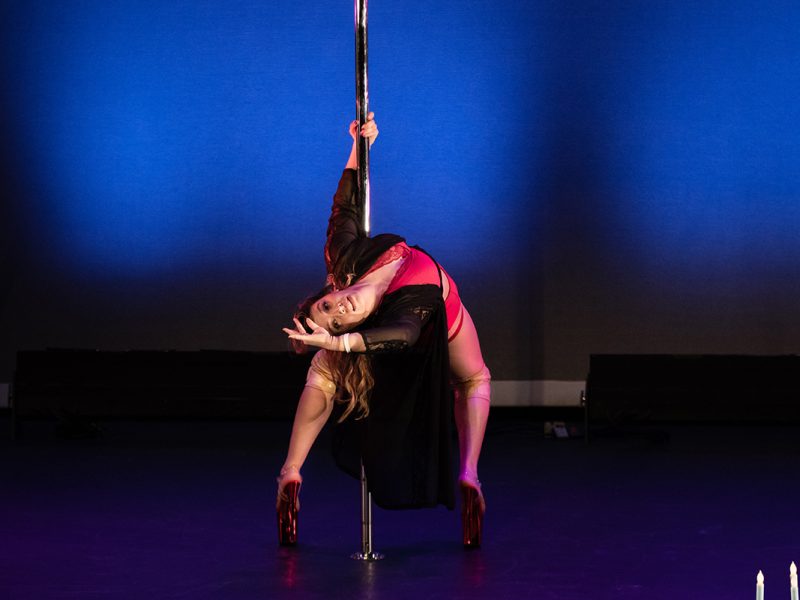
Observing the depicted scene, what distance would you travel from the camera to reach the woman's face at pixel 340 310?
3.13 meters

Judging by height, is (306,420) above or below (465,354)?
below

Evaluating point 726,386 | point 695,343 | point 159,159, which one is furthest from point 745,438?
point 159,159

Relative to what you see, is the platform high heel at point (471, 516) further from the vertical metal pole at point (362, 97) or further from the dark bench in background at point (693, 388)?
the dark bench in background at point (693, 388)

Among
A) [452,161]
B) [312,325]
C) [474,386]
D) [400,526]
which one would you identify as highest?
[452,161]

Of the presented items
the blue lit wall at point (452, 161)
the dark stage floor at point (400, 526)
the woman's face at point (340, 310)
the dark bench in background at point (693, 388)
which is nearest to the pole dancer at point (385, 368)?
the woman's face at point (340, 310)

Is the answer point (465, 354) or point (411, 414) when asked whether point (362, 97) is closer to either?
point (465, 354)

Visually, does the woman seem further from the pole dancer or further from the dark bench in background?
the dark bench in background

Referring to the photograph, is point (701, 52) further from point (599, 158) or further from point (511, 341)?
point (511, 341)

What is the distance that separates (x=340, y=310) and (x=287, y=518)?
0.80 m

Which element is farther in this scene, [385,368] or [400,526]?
[400,526]

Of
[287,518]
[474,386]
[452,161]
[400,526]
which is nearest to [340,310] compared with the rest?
[474,386]

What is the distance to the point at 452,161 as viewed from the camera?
6996 millimetres

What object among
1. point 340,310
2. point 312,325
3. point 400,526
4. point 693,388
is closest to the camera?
point 312,325

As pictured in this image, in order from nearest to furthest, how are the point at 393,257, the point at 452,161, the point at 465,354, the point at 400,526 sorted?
the point at 393,257, the point at 465,354, the point at 400,526, the point at 452,161
